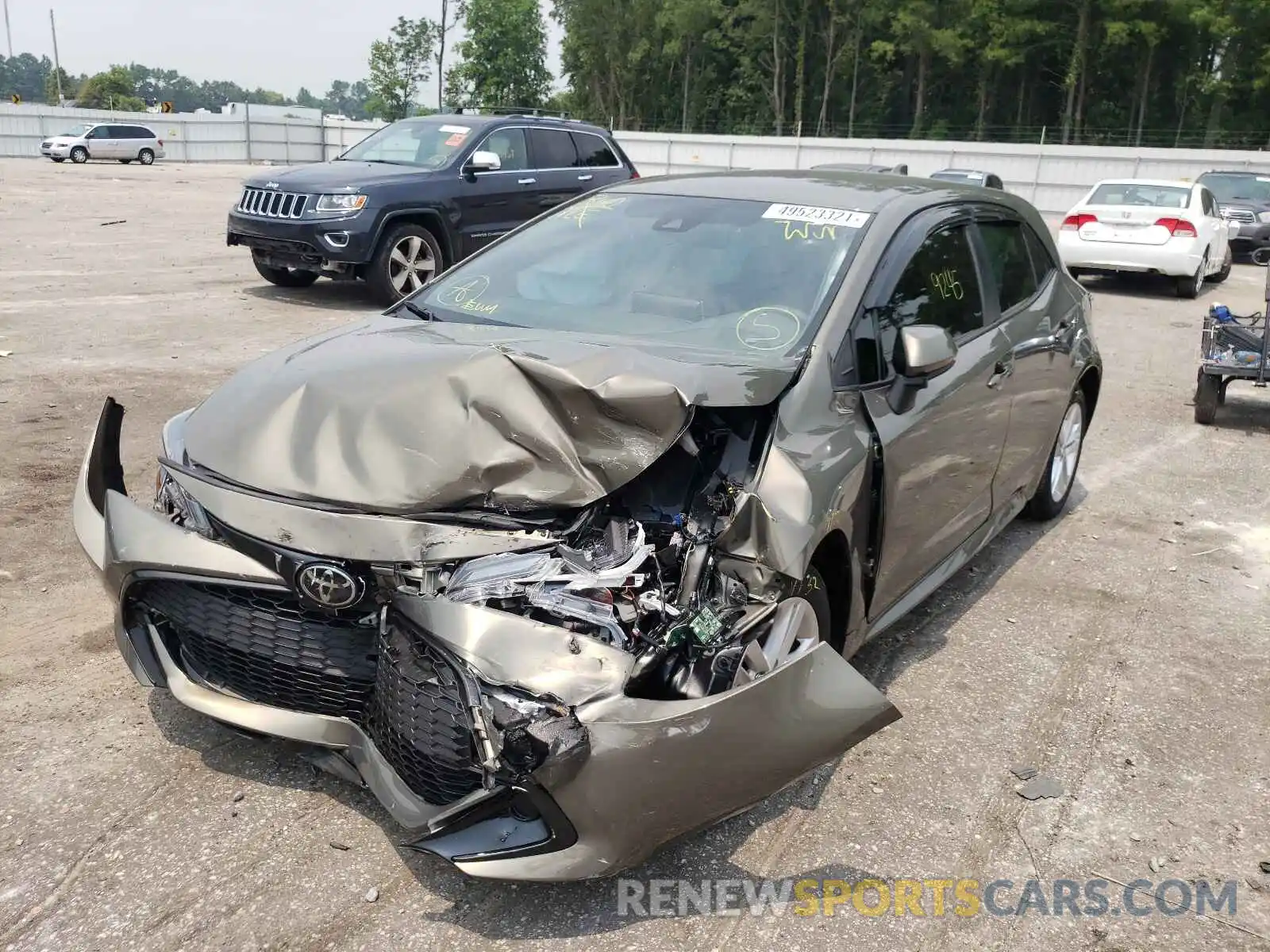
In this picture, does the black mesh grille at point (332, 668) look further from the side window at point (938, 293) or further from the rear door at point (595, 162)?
the rear door at point (595, 162)

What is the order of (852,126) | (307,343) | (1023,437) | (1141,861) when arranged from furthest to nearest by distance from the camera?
(852,126) < (1023,437) < (307,343) < (1141,861)

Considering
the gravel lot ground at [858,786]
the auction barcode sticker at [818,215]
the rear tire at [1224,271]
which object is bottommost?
the gravel lot ground at [858,786]

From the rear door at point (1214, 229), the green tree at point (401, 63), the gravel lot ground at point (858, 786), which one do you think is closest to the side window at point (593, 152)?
the gravel lot ground at point (858, 786)

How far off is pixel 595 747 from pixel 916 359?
5.87ft

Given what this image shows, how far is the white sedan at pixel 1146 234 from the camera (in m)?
14.6

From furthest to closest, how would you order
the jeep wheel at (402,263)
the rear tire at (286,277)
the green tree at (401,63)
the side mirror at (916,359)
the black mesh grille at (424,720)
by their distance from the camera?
the green tree at (401,63)
the rear tire at (286,277)
the jeep wheel at (402,263)
the side mirror at (916,359)
the black mesh grille at (424,720)

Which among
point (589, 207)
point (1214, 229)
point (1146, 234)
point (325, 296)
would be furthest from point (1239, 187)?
point (589, 207)


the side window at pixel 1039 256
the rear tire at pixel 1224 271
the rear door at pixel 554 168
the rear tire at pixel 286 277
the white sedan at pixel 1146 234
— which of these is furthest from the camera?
the rear tire at pixel 1224 271

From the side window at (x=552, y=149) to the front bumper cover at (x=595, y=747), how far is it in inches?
411

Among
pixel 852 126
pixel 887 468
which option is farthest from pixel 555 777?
pixel 852 126

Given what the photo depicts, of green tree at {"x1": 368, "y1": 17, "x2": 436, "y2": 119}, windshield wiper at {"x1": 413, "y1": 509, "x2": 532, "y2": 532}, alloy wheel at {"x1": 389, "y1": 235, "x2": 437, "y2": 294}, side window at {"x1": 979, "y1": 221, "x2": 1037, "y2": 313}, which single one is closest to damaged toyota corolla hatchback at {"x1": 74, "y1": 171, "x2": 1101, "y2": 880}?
windshield wiper at {"x1": 413, "y1": 509, "x2": 532, "y2": 532}

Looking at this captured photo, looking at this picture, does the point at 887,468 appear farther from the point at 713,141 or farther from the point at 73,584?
the point at 713,141

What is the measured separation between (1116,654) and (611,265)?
252 centimetres

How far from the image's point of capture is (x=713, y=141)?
1542 inches
